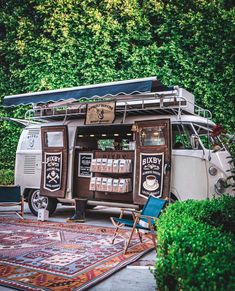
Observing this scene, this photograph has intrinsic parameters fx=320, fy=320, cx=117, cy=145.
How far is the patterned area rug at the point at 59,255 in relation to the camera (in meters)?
3.91

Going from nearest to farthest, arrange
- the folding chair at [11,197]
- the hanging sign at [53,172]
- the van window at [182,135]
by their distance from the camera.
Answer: the van window at [182,135] < the folding chair at [11,197] < the hanging sign at [53,172]

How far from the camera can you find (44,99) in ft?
26.9

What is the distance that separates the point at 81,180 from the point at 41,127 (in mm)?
1936

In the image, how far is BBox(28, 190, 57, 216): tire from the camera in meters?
9.10

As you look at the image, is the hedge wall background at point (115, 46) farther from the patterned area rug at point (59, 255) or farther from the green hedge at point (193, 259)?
the green hedge at point (193, 259)

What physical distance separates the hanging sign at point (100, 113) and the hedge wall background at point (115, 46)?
5911 mm

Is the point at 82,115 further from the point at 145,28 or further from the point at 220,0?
the point at 220,0

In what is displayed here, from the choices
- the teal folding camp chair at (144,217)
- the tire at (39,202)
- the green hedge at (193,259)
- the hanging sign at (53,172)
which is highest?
the hanging sign at (53,172)

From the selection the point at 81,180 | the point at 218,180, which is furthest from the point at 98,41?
the point at 218,180

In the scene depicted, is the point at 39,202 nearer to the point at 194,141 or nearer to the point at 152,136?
the point at 152,136

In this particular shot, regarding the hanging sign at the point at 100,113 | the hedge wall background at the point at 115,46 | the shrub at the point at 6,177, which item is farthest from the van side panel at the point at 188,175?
the shrub at the point at 6,177

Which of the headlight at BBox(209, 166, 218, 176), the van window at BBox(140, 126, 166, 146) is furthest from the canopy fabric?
the headlight at BBox(209, 166, 218, 176)

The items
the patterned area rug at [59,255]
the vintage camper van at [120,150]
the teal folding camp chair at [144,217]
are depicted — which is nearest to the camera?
the patterned area rug at [59,255]

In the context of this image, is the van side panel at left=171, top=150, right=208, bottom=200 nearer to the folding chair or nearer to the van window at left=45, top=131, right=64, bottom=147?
the van window at left=45, top=131, right=64, bottom=147
